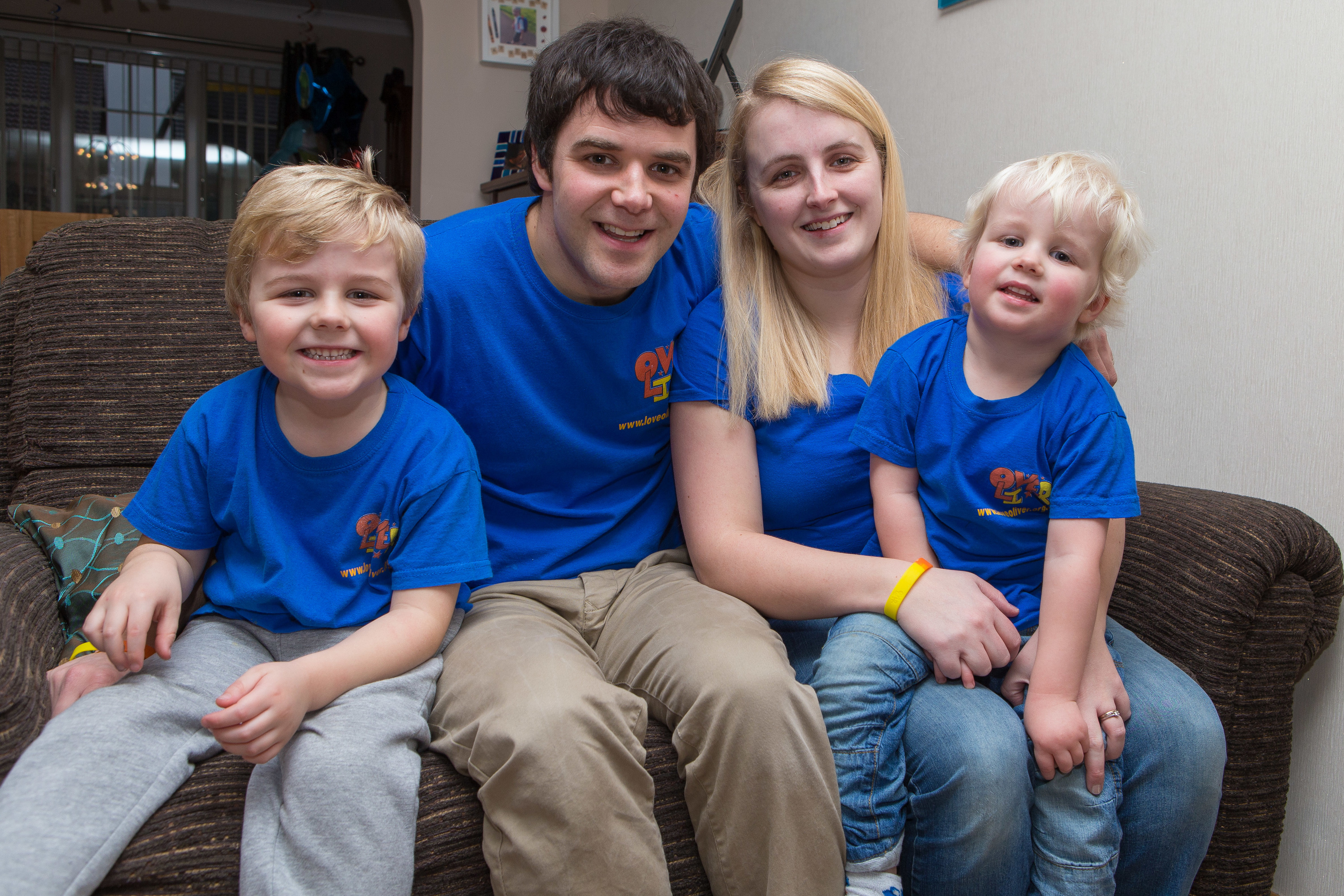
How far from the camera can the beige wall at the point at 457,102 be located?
3.76 metres

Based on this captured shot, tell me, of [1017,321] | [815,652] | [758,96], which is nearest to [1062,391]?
[1017,321]

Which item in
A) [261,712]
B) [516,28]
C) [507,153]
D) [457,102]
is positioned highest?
[516,28]

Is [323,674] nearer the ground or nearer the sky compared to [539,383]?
nearer the ground

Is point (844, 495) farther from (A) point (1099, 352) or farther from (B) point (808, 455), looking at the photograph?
(A) point (1099, 352)

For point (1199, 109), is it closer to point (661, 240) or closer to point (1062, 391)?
point (1062, 391)

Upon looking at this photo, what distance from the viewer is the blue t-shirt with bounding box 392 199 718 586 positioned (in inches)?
47.1

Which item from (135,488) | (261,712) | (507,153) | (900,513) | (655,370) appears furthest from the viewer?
(507,153)

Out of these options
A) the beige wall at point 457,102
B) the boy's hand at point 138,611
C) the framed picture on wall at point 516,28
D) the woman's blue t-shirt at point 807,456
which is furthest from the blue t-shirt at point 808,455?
the framed picture on wall at point 516,28

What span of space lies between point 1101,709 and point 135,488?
133 centimetres

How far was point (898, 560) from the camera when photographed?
1.12m

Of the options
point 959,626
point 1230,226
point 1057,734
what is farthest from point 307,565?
point 1230,226

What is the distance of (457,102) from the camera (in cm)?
382

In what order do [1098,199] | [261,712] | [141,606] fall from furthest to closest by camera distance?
1. [1098,199]
2. [141,606]
3. [261,712]

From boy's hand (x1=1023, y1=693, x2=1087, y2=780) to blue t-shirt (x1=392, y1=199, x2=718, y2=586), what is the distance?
56cm
